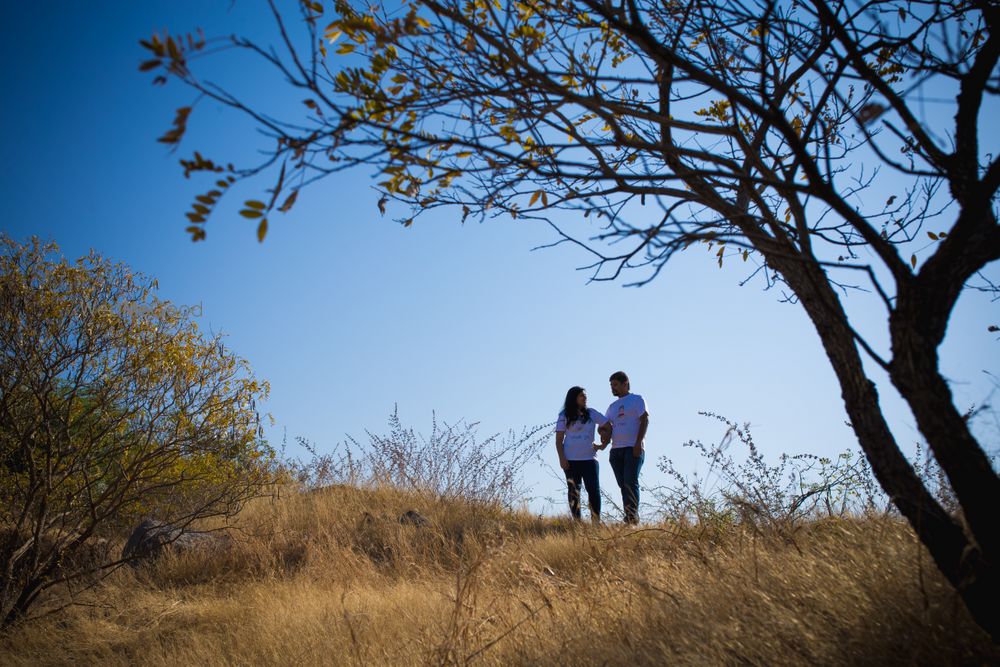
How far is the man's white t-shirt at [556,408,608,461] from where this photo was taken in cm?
803

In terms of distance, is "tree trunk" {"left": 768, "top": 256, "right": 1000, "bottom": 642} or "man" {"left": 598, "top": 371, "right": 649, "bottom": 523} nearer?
"tree trunk" {"left": 768, "top": 256, "right": 1000, "bottom": 642}

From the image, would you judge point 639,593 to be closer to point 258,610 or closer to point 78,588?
point 258,610

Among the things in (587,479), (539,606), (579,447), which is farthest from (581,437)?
(539,606)

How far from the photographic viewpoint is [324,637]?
12.9 feet

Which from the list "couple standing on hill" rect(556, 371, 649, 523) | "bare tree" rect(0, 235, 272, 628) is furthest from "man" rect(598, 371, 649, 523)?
"bare tree" rect(0, 235, 272, 628)

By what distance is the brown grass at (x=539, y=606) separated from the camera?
2.21 metres

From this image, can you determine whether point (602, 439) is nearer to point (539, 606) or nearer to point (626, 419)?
point (626, 419)

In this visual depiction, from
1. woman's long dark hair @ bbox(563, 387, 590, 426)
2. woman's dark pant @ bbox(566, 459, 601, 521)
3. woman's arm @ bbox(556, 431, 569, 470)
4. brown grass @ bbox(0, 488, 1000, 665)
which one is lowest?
brown grass @ bbox(0, 488, 1000, 665)

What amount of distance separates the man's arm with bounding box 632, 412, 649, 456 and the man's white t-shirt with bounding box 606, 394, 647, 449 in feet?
0.10

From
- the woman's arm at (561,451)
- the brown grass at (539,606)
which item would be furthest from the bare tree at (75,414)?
the woman's arm at (561,451)

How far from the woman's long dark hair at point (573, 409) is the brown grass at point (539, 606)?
6.40ft

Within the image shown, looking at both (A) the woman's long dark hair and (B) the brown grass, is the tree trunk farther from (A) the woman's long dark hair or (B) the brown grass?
(A) the woman's long dark hair

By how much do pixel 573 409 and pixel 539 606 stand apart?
15.5ft

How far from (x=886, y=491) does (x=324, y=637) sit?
3.41 meters
